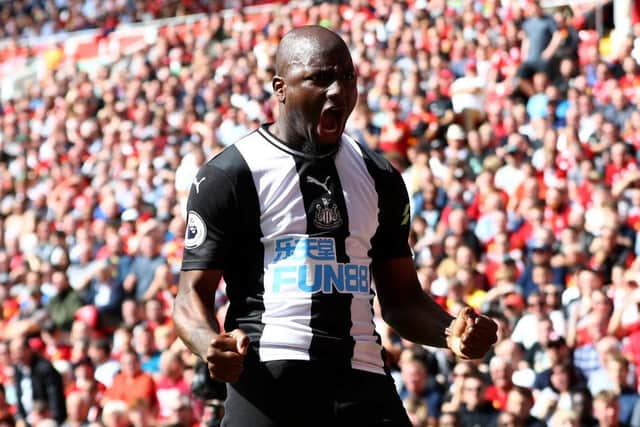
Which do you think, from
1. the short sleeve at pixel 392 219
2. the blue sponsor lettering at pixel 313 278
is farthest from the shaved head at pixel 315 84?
the blue sponsor lettering at pixel 313 278

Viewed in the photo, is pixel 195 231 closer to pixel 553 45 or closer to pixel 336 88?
pixel 336 88

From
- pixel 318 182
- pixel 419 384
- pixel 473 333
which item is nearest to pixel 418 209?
pixel 419 384

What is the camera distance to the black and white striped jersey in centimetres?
400

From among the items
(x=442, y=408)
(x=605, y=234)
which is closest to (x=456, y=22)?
(x=605, y=234)

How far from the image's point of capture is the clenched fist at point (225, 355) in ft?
11.8

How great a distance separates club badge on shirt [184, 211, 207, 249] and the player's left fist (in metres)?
0.79

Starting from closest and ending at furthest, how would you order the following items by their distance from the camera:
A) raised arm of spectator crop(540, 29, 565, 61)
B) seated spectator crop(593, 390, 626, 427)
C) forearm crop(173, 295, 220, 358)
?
1. forearm crop(173, 295, 220, 358)
2. seated spectator crop(593, 390, 626, 427)
3. raised arm of spectator crop(540, 29, 565, 61)

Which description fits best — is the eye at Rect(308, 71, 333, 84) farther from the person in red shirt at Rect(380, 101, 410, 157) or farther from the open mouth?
the person in red shirt at Rect(380, 101, 410, 157)

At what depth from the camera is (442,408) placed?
28.5ft

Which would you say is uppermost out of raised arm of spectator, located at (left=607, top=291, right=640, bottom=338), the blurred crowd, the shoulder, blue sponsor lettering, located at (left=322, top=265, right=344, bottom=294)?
the blurred crowd

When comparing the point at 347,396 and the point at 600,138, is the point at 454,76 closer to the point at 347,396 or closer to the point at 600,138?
the point at 600,138

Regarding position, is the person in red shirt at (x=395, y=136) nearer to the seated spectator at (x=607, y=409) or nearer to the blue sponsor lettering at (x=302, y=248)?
the seated spectator at (x=607, y=409)

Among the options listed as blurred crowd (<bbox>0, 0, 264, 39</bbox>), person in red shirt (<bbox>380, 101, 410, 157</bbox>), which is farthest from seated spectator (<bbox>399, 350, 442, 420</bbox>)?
blurred crowd (<bbox>0, 0, 264, 39</bbox>)

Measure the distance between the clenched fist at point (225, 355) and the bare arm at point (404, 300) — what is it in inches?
32.4
